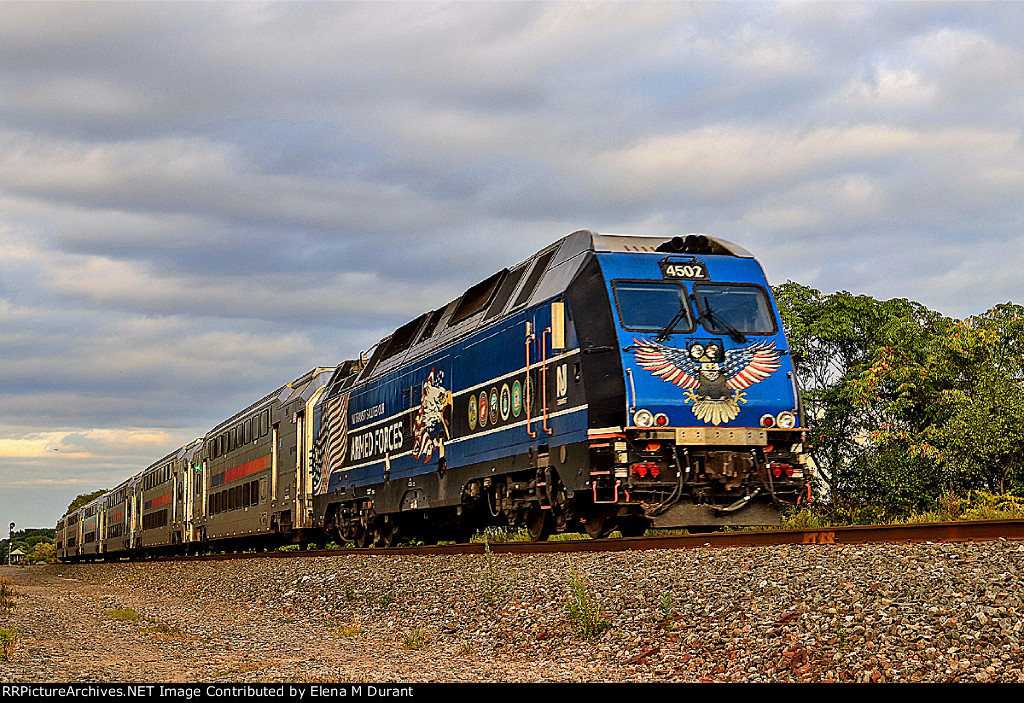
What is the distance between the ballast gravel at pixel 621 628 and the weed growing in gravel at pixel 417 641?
32 millimetres

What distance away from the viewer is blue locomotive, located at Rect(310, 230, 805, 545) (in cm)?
1364

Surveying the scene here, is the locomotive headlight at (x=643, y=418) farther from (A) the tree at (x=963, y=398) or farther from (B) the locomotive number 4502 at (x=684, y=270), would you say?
(A) the tree at (x=963, y=398)

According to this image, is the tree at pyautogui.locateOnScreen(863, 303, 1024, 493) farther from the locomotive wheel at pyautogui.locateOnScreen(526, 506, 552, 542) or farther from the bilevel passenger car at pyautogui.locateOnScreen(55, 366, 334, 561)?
the bilevel passenger car at pyautogui.locateOnScreen(55, 366, 334, 561)

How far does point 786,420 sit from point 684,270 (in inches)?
96.0

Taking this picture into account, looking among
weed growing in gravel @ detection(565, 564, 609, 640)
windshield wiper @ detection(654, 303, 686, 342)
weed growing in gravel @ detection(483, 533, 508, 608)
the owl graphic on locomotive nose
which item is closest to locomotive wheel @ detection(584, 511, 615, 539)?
the owl graphic on locomotive nose

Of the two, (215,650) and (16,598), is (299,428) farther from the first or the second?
(215,650)

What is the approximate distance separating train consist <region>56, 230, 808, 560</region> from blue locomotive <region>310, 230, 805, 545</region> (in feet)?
0.07

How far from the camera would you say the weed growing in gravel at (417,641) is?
34.9ft

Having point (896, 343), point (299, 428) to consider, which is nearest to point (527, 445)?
point (299, 428)

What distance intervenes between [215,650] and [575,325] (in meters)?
6.16

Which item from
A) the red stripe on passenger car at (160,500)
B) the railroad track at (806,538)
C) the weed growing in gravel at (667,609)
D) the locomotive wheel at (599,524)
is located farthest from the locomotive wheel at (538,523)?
the red stripe on passenger car at (160,500)

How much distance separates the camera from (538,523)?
15922 millimetres

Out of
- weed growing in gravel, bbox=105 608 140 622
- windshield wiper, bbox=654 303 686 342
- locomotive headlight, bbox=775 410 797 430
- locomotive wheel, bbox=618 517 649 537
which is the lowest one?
weed growing in gravel, bbox=105 608 140 622

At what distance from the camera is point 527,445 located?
1547 centimetres
